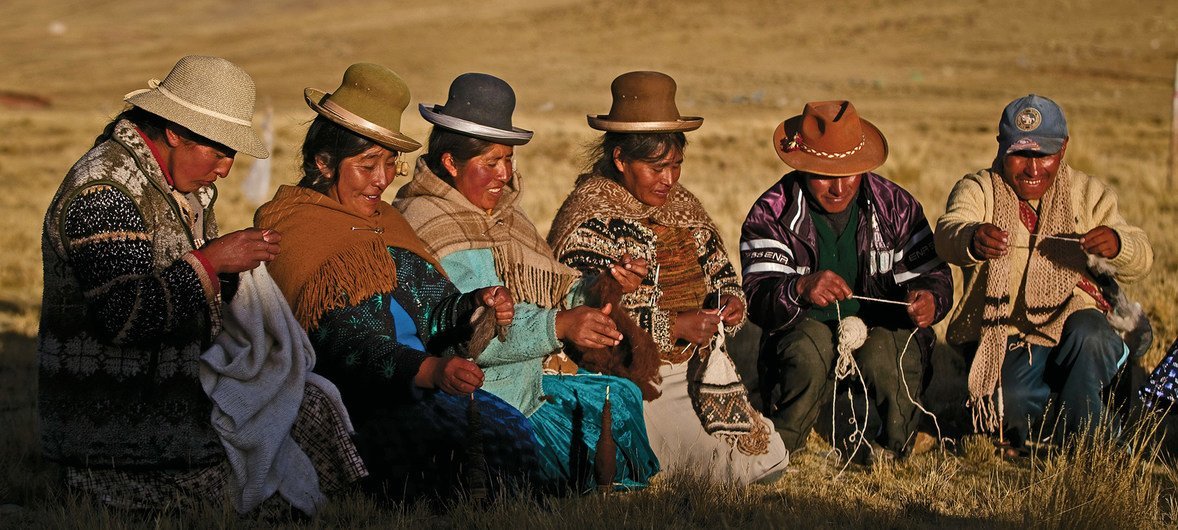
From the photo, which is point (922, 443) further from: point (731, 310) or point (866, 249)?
point (731, 310)

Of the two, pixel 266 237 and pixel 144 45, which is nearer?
pixel 266 237

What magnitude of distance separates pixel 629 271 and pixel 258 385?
5.04 ft

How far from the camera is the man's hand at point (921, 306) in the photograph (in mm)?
5332

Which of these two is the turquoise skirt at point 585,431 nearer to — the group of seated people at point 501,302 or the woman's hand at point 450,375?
the group of seated people at point 501,302

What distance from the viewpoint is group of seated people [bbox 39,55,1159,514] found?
4.05 m

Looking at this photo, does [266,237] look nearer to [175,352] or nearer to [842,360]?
[175,352]

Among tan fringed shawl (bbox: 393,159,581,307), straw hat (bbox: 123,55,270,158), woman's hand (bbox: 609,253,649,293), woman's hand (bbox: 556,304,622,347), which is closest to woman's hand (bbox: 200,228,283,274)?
straw hat (bbox: 123,55,270,158)

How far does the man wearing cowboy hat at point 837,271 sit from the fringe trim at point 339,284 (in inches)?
73.4

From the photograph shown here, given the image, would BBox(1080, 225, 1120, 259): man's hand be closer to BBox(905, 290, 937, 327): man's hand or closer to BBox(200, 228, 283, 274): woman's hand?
BBox(905, 290, 937, 327): man's hand

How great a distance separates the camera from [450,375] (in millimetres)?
4176

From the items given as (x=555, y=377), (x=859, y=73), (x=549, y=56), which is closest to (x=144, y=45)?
(x=549, y=56)

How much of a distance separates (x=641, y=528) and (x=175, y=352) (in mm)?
1665

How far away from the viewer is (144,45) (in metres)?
61.8

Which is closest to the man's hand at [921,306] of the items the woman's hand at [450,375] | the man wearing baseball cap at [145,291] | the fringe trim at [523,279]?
the fringe trim at [523,279]
